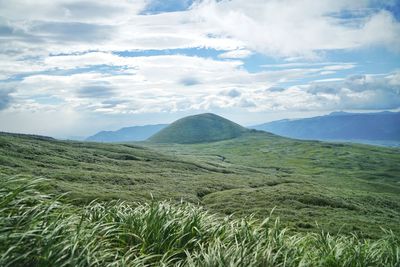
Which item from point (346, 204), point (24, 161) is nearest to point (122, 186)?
point (24, 161)

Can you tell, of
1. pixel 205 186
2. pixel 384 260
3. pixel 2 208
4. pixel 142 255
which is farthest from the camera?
pixel 205 186

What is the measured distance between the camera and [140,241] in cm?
1320

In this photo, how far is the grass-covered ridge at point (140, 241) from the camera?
10.0 metres

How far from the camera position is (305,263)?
1222 centimetres

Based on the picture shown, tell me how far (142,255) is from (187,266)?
133 centimetres

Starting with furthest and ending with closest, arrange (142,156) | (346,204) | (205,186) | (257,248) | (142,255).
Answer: (142,156) < (205,186) < (346,204) < (257,248) < (142,255)

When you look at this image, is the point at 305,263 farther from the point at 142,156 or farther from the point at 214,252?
the point at 142,156

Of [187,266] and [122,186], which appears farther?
[122,186]

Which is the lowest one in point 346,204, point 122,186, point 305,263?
point 346,204

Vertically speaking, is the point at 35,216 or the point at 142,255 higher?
the point at 35,216

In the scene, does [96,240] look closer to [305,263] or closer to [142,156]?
[305,263]

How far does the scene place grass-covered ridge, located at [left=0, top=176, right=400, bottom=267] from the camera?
10047 mm

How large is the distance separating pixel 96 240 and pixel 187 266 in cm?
279

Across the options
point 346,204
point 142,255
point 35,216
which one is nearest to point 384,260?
point 142,255
